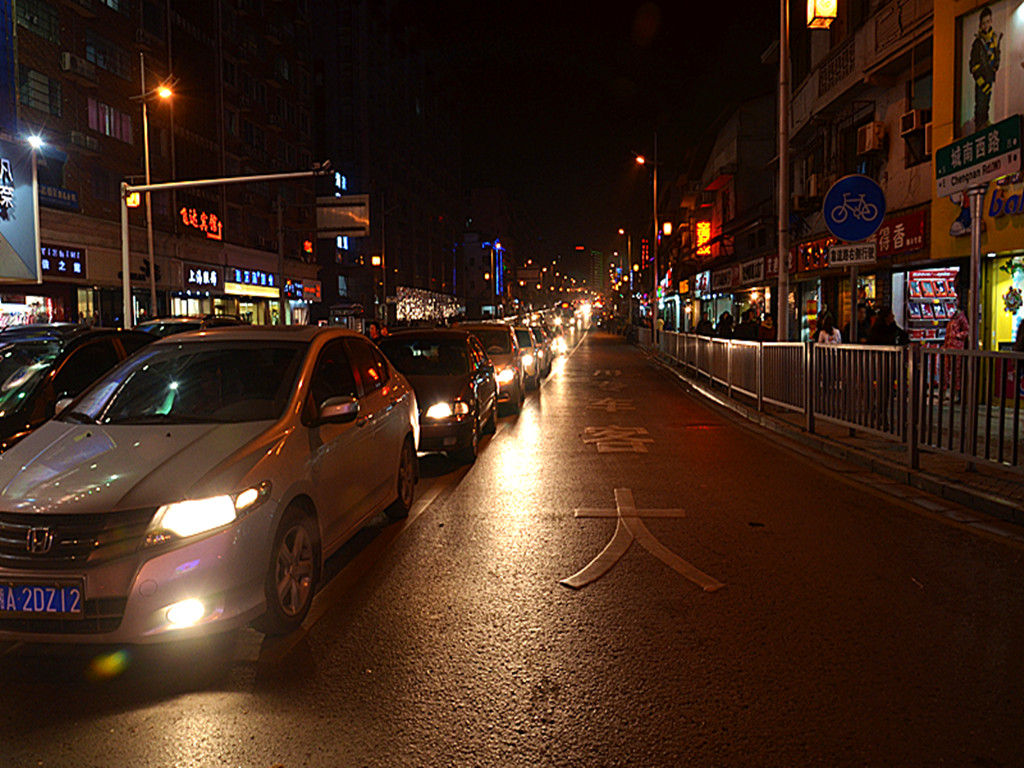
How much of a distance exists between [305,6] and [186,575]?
6165cm

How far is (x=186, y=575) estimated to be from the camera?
3.96 meters

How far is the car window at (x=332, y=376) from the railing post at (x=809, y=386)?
26.8 feet

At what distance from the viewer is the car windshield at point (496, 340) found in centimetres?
1725

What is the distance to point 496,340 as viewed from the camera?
17.7m

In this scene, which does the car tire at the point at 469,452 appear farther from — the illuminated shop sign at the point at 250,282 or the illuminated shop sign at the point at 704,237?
the illuminated shop sign at the point at 704,237

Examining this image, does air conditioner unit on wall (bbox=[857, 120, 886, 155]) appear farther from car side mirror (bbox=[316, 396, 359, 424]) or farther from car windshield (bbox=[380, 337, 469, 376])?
car side mirror (bbox=[316, 396, 359, 424])

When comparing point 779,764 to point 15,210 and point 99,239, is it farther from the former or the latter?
point 99,239

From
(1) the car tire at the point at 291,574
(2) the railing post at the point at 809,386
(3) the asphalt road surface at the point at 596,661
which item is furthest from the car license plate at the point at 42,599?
(2) the railing post at the point at 809,386

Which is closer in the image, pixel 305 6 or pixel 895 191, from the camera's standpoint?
pixel 895 191

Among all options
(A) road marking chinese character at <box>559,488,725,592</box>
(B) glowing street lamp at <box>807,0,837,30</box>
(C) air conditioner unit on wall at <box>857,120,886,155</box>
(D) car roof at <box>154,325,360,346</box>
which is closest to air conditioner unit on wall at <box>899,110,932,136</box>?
(C) air conditioner unit on wall at <box>857,120,886,155</box>

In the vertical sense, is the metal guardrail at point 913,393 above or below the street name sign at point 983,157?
below

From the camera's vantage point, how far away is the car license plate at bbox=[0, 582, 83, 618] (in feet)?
12.6

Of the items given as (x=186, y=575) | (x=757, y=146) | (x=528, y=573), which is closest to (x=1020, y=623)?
(x=528, y=573)

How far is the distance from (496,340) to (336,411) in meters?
12.4
